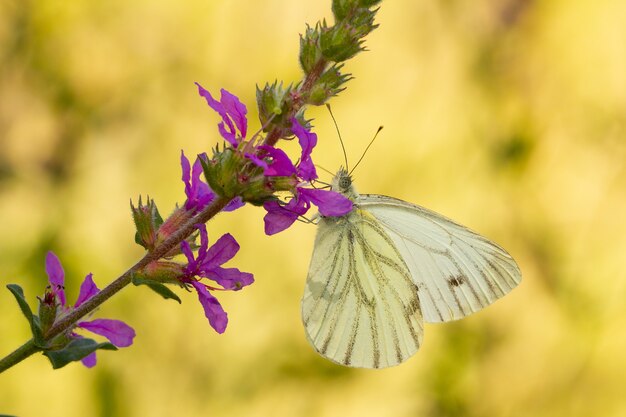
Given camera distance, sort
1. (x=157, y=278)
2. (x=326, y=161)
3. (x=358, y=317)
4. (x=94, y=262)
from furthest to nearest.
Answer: (x=326, y=161) < (x=94, y=262) < (x=358, y=317) < (x=157, y=278)

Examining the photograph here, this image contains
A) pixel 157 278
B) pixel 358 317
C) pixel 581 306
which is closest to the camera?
pixel 157 278

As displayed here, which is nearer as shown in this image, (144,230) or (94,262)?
(144,230)

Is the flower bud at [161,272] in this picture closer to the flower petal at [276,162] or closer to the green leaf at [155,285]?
the green leaf at [155,285]

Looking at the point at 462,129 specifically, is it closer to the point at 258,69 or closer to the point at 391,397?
the point at 258,69

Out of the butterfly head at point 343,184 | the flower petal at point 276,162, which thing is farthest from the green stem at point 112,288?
the butterfly head at point 343,184

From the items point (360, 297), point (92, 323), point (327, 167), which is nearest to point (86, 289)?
point (92, 323)

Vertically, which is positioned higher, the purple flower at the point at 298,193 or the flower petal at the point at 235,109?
the flower petal at the point at 235,109

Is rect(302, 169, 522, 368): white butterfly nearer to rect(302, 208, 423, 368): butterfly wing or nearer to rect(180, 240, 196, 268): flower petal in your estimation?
rect(302, 208, 423, 368): butterfly wing

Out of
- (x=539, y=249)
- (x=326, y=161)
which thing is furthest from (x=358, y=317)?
(x=539, y=249)
